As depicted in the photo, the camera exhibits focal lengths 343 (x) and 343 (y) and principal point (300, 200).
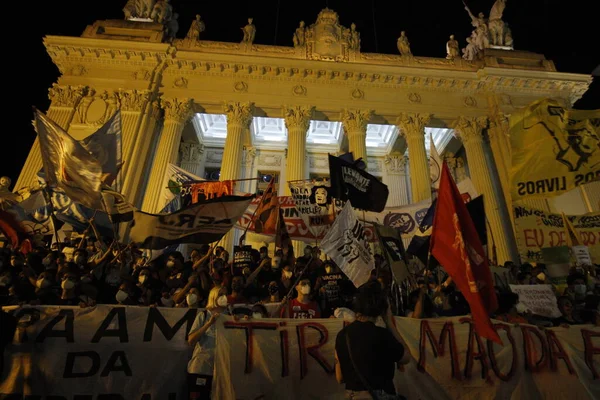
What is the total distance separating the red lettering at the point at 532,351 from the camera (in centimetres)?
450

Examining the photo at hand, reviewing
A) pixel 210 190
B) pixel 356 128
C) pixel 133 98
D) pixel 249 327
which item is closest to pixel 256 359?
pixel 249 327

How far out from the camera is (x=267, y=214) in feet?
31.0

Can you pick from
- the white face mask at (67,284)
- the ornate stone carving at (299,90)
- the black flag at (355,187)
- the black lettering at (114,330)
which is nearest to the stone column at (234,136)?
the ornate stone carving at (299,90)

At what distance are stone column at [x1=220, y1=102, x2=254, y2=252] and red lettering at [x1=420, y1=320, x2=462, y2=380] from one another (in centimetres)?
1352

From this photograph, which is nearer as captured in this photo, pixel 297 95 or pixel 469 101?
pixel 297 95

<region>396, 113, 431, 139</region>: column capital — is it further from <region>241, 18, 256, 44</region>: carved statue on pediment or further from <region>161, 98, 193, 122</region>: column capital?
<region>161, 98, 193, 122</region>: column capital

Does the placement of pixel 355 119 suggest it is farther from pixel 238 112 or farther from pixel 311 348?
pixel 311 348

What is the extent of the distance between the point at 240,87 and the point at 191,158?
561cm

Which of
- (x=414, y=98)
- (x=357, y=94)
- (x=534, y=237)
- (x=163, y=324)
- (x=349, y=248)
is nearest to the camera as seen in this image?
(x=163, y=324)

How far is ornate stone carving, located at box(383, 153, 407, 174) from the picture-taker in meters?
22.6

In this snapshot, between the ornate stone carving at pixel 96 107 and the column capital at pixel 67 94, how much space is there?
9.9 inches

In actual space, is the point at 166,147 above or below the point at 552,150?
above

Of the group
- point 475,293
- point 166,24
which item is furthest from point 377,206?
point 166,24

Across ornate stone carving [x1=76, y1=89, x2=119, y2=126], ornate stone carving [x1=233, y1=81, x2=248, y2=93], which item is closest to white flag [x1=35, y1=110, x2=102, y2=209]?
ornate stone carving [x1=76, y1=89, x2=119, y2=126]
